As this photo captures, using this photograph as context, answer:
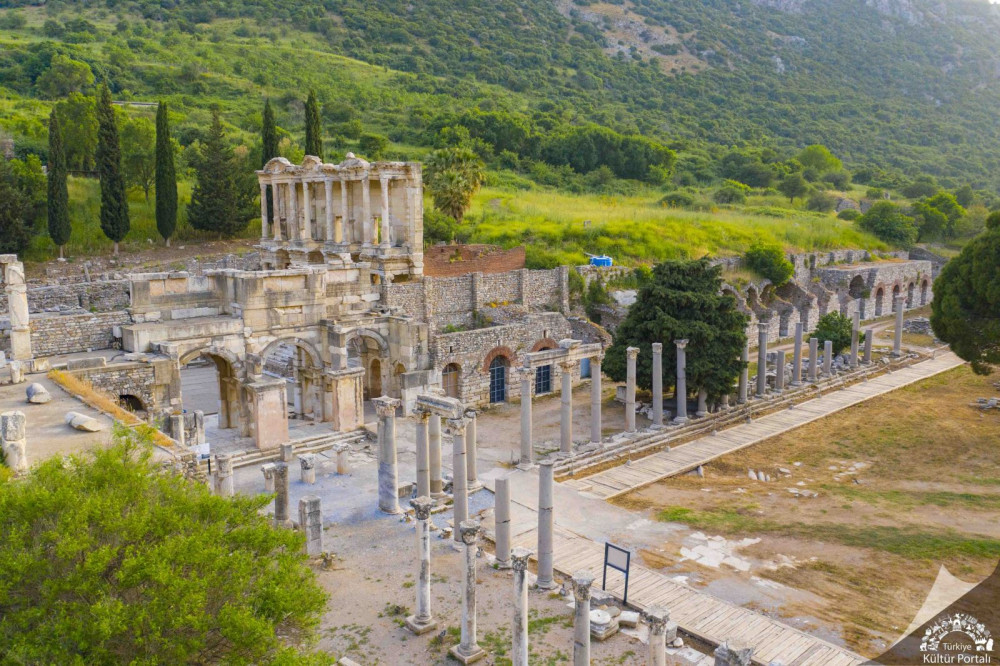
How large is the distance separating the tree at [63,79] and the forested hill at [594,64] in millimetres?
1903

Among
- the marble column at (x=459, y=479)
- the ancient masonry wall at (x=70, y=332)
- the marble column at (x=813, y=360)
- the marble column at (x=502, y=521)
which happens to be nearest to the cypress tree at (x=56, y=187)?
the ancient masonry wall at (x=70, y=332)

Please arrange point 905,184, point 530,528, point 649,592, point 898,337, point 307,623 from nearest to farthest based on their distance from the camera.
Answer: point 307,623 → point 649,592 → point 530,528 → point 898,337 → point 905,184

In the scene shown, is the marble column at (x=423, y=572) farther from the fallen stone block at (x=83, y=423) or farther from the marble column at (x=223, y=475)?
the fallen stone block at (x=83, y=423)

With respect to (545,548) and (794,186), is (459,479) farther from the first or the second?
(794,186)

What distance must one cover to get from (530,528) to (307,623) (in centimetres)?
1021

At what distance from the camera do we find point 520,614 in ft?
44.0

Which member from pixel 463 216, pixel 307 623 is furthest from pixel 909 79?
pixel 307 623

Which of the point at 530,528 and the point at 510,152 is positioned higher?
the point at 510,152

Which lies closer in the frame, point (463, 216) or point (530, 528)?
point (530, 528)

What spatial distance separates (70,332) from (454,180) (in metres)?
24.0

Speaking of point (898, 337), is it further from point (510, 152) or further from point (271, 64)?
point (271, 64)

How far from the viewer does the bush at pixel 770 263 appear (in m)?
49.1

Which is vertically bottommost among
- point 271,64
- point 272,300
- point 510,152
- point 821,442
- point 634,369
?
point 821,442

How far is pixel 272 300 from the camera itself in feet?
94.3
